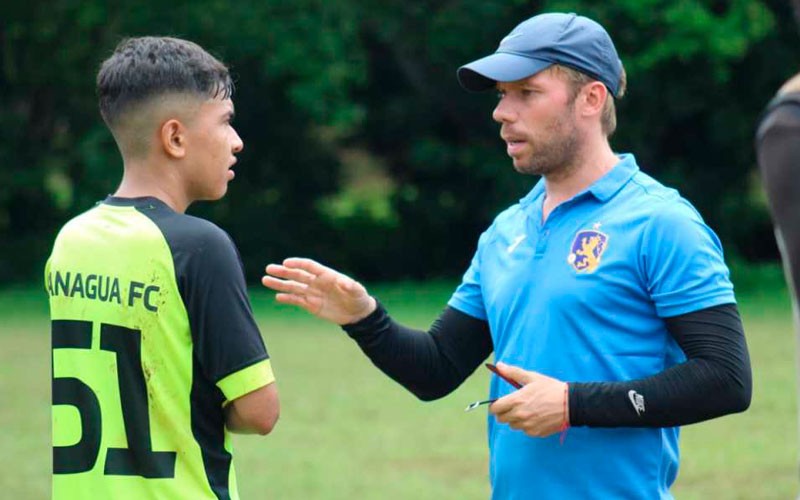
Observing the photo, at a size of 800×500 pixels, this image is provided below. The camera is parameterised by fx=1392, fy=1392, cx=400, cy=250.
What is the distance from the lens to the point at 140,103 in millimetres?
3457

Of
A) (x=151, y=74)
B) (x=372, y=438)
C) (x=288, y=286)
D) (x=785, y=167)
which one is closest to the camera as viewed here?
(x=785, y=167)

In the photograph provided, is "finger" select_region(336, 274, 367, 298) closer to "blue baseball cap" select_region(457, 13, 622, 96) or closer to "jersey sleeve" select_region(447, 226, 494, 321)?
"jersey sleeve" select_region(447, 226, 494, 321)

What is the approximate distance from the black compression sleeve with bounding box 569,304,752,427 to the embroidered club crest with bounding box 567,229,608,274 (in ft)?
0.90

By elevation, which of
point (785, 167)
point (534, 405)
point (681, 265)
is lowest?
point (534, 405)

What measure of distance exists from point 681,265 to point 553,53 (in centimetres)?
73

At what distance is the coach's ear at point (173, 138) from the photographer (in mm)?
3461

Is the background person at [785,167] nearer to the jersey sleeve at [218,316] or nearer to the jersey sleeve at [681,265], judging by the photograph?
the jersey sleeve at [681,265]

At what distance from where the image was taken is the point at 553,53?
3902 millimetres

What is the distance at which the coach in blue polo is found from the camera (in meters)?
3.57

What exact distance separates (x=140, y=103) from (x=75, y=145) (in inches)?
961

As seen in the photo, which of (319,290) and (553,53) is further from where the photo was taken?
(319,290)

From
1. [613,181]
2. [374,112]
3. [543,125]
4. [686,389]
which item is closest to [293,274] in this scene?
[543,125]

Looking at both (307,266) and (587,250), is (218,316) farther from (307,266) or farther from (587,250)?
(587,250)

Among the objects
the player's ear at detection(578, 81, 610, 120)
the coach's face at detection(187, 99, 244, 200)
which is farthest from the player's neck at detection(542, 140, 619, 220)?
the coach's face at detection(187, 99, 244, 200)
